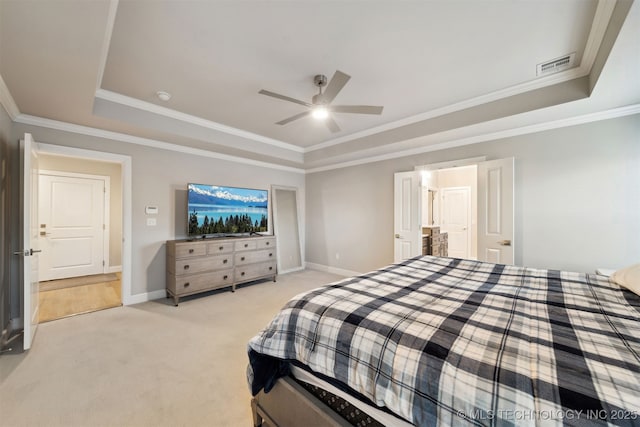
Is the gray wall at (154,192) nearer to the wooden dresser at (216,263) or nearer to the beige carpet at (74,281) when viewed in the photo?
the wooden dresser at (216,263)

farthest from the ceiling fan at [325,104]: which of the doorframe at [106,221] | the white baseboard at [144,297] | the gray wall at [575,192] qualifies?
the doorframe at [106,221]

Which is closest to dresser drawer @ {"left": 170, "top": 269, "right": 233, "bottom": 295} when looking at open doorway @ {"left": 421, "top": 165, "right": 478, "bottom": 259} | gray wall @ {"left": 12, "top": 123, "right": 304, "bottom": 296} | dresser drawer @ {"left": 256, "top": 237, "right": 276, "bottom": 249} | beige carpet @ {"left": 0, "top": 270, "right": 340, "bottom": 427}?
beige carpet @ {"left": 0, "top": 270, "right": 340, "bottom": 427}

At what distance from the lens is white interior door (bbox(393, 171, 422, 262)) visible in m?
4.05

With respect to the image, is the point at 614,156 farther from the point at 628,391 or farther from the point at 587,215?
the point at 628,391

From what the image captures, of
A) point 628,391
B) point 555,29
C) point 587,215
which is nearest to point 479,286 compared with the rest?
point 628,391

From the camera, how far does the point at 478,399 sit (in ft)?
2.59

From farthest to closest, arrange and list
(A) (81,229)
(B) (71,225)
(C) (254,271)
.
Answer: (A) (81,229), (B) (71,225), (C) (254,271)

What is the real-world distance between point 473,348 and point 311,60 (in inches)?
96.5

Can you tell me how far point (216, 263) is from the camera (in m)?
3.89

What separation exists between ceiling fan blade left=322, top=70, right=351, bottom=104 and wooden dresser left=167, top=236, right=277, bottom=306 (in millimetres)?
2801

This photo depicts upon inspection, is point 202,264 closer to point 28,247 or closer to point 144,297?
point 144,297

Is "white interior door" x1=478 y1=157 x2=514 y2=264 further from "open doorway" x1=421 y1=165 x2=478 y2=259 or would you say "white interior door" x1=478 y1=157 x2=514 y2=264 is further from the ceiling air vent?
"open doorway" x1=421 y1=165 x2=478 y2=259

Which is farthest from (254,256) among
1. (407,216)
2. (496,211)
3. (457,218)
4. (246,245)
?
(457,218)

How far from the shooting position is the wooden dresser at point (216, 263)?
11.6ft
